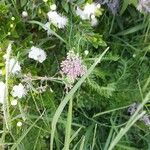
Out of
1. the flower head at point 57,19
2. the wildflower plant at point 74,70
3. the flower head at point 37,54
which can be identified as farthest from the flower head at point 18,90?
the flower head at point 57,19

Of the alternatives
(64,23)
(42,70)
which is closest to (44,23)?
(64,23)

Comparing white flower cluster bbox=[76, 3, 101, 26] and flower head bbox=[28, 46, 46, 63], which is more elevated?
white flower cluster bbox=[76, 3, 101, 26]

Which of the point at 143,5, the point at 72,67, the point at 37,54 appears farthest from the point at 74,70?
the point at 143,5

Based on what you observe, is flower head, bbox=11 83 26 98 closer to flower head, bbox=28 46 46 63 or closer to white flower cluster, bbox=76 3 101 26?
flower head, bbox=28 46 46 63

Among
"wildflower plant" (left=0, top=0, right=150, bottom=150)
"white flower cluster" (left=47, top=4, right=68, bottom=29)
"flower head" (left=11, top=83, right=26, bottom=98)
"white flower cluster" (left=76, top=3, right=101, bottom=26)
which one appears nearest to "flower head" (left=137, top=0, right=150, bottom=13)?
"wildflower plant" (left=0, top=0, right=150, bottom=150)

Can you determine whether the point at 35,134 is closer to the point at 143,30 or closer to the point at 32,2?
the point at 32,2

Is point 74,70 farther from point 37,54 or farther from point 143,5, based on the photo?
point 143,5

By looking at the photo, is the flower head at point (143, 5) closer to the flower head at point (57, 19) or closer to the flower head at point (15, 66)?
the flower head at point (57, 19)
